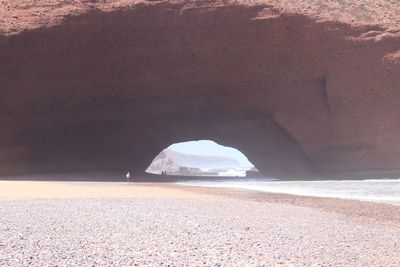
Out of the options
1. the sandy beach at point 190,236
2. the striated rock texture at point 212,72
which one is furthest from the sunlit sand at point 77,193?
the striated rock texture at point 212,72

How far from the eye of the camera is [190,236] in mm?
6000

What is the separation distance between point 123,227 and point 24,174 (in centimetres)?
2337

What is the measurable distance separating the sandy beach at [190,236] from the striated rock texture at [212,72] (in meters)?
15.8

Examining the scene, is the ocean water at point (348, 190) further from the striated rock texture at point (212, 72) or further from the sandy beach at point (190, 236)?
the striated rock texture at point (212, 72)

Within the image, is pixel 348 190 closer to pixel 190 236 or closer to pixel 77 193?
pixel 77 193

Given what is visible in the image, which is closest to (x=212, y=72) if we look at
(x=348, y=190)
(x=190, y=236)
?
(x=348, y=190)

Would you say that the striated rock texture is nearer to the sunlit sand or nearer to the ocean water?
the ocean water

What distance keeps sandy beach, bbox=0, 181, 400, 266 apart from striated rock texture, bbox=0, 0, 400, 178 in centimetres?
1584

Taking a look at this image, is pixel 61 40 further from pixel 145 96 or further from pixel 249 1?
pixel 249 1

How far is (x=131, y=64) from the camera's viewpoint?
25359mm

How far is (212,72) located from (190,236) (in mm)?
20698

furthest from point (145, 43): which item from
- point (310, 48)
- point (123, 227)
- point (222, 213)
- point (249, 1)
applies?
point (123, 227)

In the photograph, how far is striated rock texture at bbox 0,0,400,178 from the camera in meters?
23.3

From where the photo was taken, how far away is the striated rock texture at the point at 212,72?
917 inches
